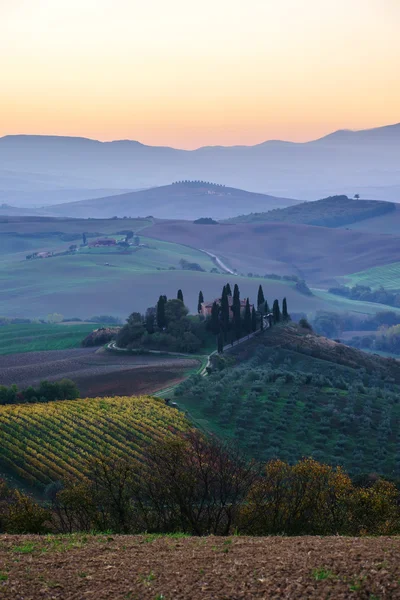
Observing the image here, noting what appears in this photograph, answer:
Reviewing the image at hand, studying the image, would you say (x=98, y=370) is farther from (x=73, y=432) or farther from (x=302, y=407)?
(x=73, y=432)

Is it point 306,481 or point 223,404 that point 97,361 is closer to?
point 223,404

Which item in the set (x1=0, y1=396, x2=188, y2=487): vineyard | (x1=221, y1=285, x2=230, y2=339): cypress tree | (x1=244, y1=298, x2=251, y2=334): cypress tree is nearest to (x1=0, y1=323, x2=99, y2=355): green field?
(x1=221, y1=285, x2=230, y2=339): cypress tree

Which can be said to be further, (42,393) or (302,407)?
(42,393)

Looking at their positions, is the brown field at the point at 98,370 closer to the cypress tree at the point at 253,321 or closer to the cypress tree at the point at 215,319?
the cypress tree at the point at 215,319

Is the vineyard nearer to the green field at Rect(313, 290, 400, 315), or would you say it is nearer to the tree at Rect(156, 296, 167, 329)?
the tree at Rect(156, 296, 167, 329)

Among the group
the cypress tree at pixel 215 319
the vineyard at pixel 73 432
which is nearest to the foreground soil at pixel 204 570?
the vineyard at pixel 73 432

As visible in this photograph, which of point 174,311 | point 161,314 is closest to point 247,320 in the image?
point 174,311
